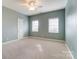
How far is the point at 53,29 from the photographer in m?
7.20

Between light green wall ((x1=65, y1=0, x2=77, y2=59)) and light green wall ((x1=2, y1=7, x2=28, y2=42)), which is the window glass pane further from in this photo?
light green wall ((x1=65, y1=0, x2=77, y2=59))

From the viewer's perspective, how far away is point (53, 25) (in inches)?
285

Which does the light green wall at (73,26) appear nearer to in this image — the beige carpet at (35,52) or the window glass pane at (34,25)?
the beige carpet at (35,52)

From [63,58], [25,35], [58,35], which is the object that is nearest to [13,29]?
[25,35]

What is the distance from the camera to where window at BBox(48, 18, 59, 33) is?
693 cm

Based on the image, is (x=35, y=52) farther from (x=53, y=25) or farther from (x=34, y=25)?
(x=34, y=25)

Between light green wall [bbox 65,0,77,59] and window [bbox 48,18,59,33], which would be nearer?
light green wall [bbox 65,0,77,59]

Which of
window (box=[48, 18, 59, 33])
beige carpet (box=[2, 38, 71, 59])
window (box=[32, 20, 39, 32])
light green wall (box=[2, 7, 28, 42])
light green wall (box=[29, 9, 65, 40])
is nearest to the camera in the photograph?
beige carpet (box=[2, 38, 71, 59])

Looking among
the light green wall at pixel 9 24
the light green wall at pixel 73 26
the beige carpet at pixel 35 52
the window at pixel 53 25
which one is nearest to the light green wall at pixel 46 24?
the window at pixel 53 25

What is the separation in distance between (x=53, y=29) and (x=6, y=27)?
4.47 metres

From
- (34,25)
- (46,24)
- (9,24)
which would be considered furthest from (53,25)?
(9,24)

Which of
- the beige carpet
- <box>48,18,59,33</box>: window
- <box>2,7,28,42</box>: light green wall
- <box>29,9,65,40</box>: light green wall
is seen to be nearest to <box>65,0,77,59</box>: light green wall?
the beige carpet

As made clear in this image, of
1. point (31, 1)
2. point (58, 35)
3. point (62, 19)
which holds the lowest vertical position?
point (58, 35)

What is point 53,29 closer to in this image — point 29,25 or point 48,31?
point 48,31
